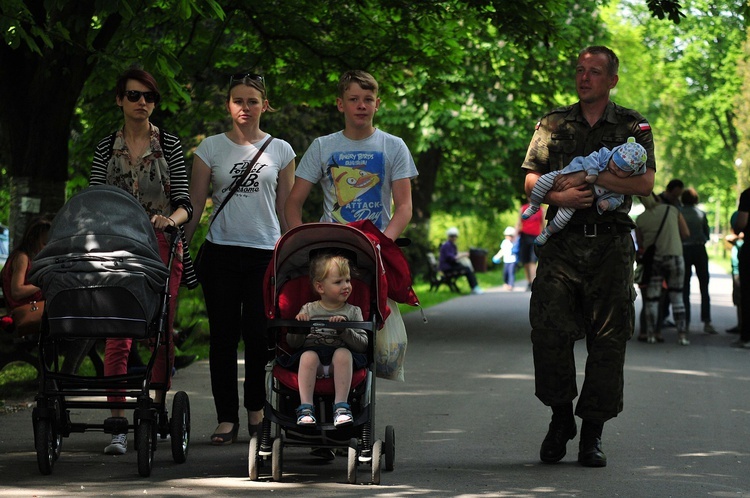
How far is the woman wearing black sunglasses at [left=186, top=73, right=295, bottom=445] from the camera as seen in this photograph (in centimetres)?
816

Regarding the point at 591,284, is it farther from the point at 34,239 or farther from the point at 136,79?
the point at 34,239

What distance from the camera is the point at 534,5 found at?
50.5 feet

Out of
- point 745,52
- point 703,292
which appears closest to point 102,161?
point 703,292

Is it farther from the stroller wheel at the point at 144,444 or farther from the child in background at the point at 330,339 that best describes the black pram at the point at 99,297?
the child in background at the point at 330,339

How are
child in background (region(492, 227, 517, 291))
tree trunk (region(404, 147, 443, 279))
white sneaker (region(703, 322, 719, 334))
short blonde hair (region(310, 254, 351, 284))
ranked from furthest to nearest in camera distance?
tree trunk (region(404, 147, 443, 279)), child in background (region(492, 227, 517, 291)), white sneaker (region(703, 322, 719, 334)), short blonde hair (region(310, 254, 351, 284))

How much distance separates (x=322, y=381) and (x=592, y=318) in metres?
1.68

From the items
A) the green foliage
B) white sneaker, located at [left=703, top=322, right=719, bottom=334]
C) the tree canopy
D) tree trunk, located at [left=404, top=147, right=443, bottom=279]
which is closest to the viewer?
the tree canopy

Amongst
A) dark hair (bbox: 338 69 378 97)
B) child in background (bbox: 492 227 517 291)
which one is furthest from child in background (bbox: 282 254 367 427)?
child in background (bbox: 492 227 517 291)

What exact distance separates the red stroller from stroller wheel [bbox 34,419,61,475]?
1029 millimetres

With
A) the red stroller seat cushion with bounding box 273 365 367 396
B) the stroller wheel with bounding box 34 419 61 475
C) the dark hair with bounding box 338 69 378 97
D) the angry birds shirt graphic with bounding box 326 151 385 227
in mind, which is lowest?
the stroller wheel with bounding box 34 419 61 475

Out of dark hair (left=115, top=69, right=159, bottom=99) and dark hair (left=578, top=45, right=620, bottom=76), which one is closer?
dark hair (left=578, top=45, right=620, bottom=76)

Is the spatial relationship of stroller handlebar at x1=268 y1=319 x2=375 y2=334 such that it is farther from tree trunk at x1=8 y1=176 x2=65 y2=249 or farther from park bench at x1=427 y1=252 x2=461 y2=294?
park bench at x1=427 y1=252 x2=461 y2=294

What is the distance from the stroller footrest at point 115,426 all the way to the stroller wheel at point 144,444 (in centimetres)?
16

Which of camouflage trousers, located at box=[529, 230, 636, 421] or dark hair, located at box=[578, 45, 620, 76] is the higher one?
dark hair, located at box=[578, 45, 620, 76]
